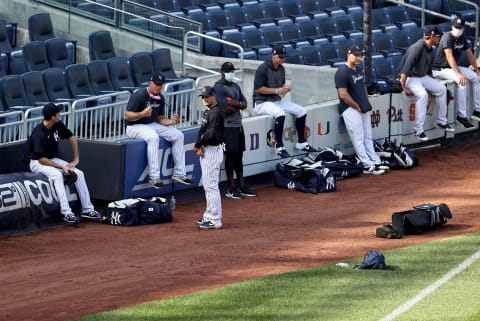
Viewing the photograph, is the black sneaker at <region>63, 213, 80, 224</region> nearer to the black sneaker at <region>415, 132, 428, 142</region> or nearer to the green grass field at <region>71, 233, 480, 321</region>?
the green grass field at <region>71, 233, 480, 321</region>

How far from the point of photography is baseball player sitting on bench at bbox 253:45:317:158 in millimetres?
21750

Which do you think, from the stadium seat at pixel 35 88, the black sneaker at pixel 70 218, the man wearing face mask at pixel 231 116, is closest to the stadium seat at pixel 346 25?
the man wearing face mask at pixel 231 116

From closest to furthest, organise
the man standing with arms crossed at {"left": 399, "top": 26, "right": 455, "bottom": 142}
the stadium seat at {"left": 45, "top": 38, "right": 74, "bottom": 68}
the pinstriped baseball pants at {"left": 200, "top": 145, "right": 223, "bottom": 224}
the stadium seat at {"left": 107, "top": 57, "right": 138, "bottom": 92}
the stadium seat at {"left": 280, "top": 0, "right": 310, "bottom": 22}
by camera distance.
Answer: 1. the pinstriped baseball pants at {"left": 200, "top": 145, "right": 223, "bottom": 224}
2. the stadium seat at {"left": 107, "top": 57, "right": 138, "bottom": 92}
3. the stadium seat at {"left": 45, "top": 38, "right": 74, "bottom": 68}
4. the man standing with arms crossed at {"left": 399, "top": 26, "right": 455, "bottom": 142}
5. the stadium seat at {"left": 280, "top": 0, "right": 310, "bottom": 22}

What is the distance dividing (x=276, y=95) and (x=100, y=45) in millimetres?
3805

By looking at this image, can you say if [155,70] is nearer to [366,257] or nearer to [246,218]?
[246,218]

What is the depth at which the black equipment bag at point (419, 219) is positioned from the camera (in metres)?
18.2

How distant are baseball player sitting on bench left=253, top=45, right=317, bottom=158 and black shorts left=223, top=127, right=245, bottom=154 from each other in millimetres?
1490

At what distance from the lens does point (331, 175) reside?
2153cm

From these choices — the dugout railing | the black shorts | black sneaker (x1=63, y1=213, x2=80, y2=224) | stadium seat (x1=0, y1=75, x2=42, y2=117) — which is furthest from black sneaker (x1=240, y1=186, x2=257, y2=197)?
stadium seat (x1=0, y1=75, x2=42, y2=117)

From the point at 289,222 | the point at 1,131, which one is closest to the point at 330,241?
the point at 289,222

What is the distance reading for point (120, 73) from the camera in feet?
76.6

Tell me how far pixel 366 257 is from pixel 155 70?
866 cm

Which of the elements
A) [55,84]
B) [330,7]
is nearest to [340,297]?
[55,84]

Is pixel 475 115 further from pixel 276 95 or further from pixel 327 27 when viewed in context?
pixel 276 95
